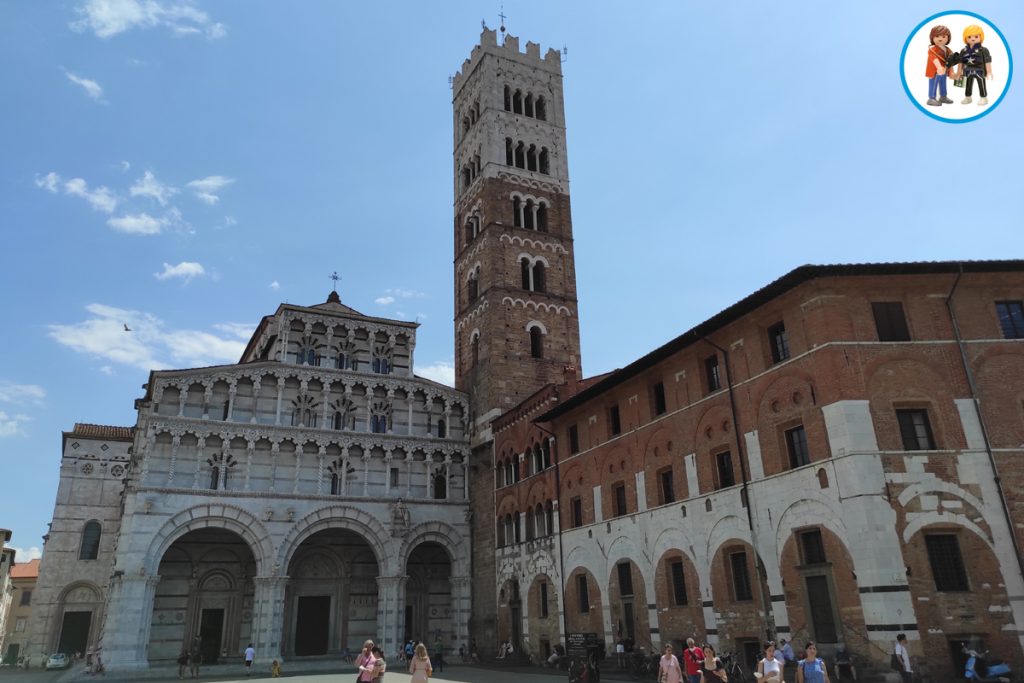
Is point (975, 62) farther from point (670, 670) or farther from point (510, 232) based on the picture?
point (510, 232)

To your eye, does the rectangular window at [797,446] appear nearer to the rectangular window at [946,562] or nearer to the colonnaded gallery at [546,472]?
Result: the colonnaded gallery at [546,472]

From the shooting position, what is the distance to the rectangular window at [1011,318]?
20953 millimetres

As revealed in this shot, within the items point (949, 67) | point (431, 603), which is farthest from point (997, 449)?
point (431, 603)

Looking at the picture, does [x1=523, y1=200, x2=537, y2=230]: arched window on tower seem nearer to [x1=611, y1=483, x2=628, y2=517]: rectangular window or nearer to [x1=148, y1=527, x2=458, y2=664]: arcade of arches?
[x1=148, y1=527, x2=458, y2=664]: arcade of arches

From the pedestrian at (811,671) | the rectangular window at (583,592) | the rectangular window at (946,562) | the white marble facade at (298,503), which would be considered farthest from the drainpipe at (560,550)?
the pedestrian at (811,671)

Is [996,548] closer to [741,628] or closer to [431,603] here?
[741,628]

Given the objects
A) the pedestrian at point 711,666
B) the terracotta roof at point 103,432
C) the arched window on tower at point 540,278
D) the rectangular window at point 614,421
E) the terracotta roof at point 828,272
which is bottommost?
the pedestrian at point 711,666

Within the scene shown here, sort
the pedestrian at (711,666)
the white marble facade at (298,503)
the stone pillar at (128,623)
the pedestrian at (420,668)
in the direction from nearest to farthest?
the pedestrian at (420,668), the pedestrian at (711,666), the stone pillar at (128,623), the white marble facade at (298,503)

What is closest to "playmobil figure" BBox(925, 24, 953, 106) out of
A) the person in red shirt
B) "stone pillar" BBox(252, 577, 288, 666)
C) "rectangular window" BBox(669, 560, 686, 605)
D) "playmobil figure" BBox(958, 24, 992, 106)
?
"playmobil figure" BBox(958, 24, 992, 106)

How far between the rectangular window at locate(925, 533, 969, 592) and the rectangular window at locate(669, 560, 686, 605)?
838 cm

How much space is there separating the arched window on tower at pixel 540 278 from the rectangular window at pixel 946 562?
29249 millimetres

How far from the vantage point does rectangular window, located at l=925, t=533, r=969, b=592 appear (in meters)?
Answer: 18.4

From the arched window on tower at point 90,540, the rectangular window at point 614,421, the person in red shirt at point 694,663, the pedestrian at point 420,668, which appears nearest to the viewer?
the pedestrian at point 420,668

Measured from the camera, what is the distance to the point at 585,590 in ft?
101
